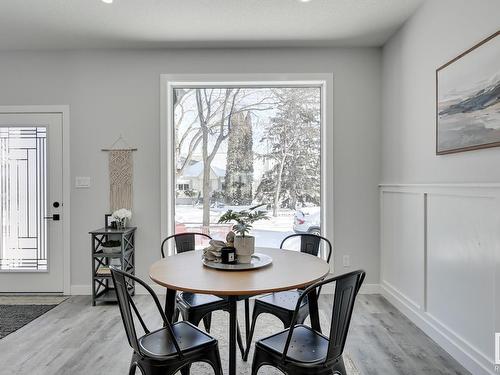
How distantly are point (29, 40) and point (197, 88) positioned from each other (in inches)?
70.3

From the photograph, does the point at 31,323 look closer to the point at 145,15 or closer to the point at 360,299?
the point at 145,15

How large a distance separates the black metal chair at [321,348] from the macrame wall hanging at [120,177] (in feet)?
8.62

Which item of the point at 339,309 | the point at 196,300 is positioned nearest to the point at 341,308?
the point at 339,309

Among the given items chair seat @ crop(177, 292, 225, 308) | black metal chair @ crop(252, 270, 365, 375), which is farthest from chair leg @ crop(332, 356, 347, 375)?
chair seat @ crop(177, 292, 225, 308)

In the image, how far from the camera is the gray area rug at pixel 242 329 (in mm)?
2154

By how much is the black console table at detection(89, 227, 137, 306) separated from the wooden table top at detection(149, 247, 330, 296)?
144cm

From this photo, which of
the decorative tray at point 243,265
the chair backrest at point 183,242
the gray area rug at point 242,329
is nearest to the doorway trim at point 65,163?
the chair backrest at point 183,242

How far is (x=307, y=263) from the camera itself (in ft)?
6.76

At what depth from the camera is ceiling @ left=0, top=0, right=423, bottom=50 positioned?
9.25 feet

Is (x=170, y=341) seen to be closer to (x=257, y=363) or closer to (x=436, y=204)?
(x=257, y=363)

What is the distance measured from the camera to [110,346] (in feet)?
8.27

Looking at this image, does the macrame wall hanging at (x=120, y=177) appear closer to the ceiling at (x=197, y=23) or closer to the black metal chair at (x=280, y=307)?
the ceiling at (x=197, y=23)

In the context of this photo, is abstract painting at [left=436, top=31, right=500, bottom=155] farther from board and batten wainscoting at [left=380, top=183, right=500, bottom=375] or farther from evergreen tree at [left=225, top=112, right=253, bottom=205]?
evergreen tree at [left=225, top=112, right=253, bottom=205]

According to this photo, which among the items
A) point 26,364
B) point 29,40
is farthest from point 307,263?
point 29,40
